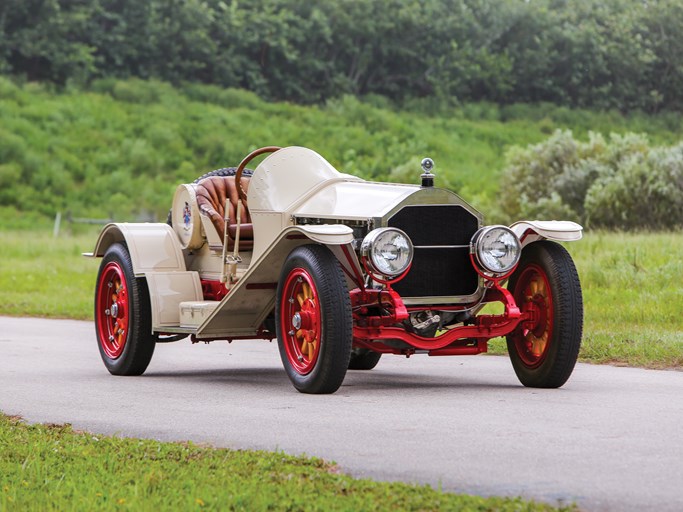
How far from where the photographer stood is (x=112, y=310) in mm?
11719

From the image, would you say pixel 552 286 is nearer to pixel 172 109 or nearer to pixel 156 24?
pixel 172 109

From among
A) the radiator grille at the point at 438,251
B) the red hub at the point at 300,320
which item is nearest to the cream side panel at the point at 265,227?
the red hub at the point at 300,320

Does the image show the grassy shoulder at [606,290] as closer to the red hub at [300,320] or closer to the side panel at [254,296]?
the side panel at [254,296]

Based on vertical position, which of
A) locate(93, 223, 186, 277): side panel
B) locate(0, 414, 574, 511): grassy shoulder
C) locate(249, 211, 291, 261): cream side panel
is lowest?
locate(0, 414, 574, 511): grassy shoulder

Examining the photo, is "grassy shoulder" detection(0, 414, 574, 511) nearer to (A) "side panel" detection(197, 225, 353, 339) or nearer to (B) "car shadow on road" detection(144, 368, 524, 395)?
(A) "side panel" detection(197, 225, 353, 339)

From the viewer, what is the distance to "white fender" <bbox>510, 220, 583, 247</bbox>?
9.73 meters

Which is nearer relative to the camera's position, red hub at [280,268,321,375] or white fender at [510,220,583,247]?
red hub at [280,268,321,375]

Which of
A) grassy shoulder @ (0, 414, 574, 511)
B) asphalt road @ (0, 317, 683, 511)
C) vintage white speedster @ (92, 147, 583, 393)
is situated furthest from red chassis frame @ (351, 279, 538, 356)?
grassy shoulder @ (0, 414, 574, 511)

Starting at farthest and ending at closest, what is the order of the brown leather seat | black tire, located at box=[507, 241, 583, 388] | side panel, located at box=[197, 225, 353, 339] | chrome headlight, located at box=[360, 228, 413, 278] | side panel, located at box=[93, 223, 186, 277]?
side panel, located at box=[93, 223, 186, 277]
the brown leather seat
side panel, located at box=[197, 225, 353, 339]
black tire, located at box=[507, 241, 583, 388]
chrome headlight, located at box=[360, 228, 413, 278]

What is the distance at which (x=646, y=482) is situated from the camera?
5.92 m

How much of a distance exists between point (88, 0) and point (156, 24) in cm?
352

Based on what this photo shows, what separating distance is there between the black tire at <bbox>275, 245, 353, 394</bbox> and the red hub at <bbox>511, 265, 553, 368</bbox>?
161cm

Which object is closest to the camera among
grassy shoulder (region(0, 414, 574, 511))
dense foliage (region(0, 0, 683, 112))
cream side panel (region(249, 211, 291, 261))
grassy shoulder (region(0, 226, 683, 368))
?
grassy shoulder (region(0, 414, 574, 511))

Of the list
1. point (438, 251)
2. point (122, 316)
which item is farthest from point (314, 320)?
point (122, 316)
